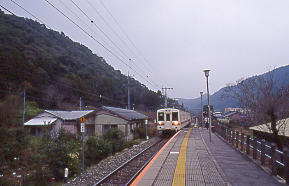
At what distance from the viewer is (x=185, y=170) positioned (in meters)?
7.95

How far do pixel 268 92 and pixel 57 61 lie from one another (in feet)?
102

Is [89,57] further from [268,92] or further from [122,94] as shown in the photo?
[268,92]

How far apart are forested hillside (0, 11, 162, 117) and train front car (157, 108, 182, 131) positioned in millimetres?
11874

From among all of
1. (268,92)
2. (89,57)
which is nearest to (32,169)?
(268,92)

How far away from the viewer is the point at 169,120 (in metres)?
25.0

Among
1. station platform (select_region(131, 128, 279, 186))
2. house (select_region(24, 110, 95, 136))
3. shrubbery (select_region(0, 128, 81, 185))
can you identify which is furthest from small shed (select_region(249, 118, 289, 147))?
house (select_region(24, 110, 95, 136))

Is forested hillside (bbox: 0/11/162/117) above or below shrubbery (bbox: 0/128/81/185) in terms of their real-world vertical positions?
above

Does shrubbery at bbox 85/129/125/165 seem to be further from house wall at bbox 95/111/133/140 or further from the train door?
the train door

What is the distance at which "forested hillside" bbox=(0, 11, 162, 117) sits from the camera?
2557 centimetres

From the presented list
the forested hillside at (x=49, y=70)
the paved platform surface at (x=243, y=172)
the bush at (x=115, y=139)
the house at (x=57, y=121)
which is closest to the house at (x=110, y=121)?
the house at (x=57, y=121)

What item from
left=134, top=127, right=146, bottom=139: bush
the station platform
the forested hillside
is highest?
the forested hillside

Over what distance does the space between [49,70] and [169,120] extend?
18.4 meters

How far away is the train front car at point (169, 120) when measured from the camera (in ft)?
81.7

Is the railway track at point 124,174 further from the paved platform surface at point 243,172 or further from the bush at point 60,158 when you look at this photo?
the paved platform surface at point 243,172
